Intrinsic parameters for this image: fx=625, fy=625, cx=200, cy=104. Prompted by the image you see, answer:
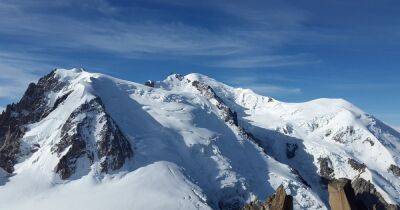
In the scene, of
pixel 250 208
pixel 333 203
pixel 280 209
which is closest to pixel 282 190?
pixel 280 209

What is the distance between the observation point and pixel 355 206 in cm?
2128

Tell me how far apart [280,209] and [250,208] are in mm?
12253

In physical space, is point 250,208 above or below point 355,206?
below

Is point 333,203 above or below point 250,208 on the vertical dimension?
above

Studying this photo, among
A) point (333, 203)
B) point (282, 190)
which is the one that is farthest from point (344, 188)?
point (282, 190)

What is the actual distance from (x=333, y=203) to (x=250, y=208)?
1463 centimetres

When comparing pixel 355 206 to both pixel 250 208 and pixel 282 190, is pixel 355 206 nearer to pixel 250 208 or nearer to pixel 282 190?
pixel 282 190

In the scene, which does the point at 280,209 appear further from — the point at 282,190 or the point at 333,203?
the point at 333,203

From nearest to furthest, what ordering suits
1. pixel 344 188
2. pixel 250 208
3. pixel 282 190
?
pixel 344 188
pixel 282 190
pixel 250 208

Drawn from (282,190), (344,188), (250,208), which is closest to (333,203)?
(344,188)

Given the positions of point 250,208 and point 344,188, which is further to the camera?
point 250,208

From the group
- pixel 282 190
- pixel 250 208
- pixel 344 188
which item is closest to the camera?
pixel 344 188

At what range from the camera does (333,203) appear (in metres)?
21.3

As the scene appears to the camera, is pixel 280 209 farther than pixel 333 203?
Yes
